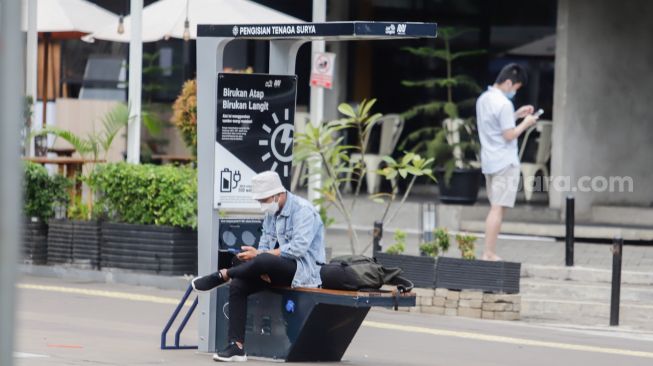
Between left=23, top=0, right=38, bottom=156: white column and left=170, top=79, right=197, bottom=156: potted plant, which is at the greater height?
left=23, top=0, right=38, bottom=156: white column

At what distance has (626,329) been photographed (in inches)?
526

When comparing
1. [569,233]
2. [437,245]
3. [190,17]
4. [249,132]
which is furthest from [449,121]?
[249,132]

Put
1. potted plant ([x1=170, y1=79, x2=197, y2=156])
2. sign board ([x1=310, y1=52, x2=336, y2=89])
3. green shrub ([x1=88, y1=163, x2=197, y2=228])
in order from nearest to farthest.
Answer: green shrub ([x1=88, y1=163, x2=197, y2=228]) < sign board ([x1=310, y1=52, x2=336, y2=89]) < potted plant ([x1=170, y1=79, x2=197, y2=156])

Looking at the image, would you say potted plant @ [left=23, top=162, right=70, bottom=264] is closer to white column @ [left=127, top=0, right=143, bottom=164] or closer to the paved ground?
white column @ [left=127, top=0, right=143, bottom=164]

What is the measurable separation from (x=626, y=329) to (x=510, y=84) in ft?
9.19

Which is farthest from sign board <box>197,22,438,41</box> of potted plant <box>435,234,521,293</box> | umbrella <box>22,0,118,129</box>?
umbrella <box>22,0,118,129</box>

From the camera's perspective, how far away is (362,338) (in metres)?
12.2

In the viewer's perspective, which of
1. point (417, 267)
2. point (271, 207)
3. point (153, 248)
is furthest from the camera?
point (153, 248)

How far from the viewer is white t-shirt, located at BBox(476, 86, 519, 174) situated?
14.3m

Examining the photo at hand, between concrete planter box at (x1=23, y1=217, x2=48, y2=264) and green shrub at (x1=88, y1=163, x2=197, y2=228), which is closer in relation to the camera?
green shrub at (x1=88, y1=163, x2=197, y2=228)

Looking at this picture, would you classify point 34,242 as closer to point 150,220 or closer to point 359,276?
point 150,220

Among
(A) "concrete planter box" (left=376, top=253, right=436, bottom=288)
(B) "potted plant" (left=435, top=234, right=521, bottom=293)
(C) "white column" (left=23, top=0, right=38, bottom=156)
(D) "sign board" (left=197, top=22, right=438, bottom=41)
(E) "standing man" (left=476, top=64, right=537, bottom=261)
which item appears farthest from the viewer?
(C) "white column" (left=23, top=0, right=38, bottom=156)

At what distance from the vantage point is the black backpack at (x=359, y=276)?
10188 mm

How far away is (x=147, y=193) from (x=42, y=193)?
164cm
